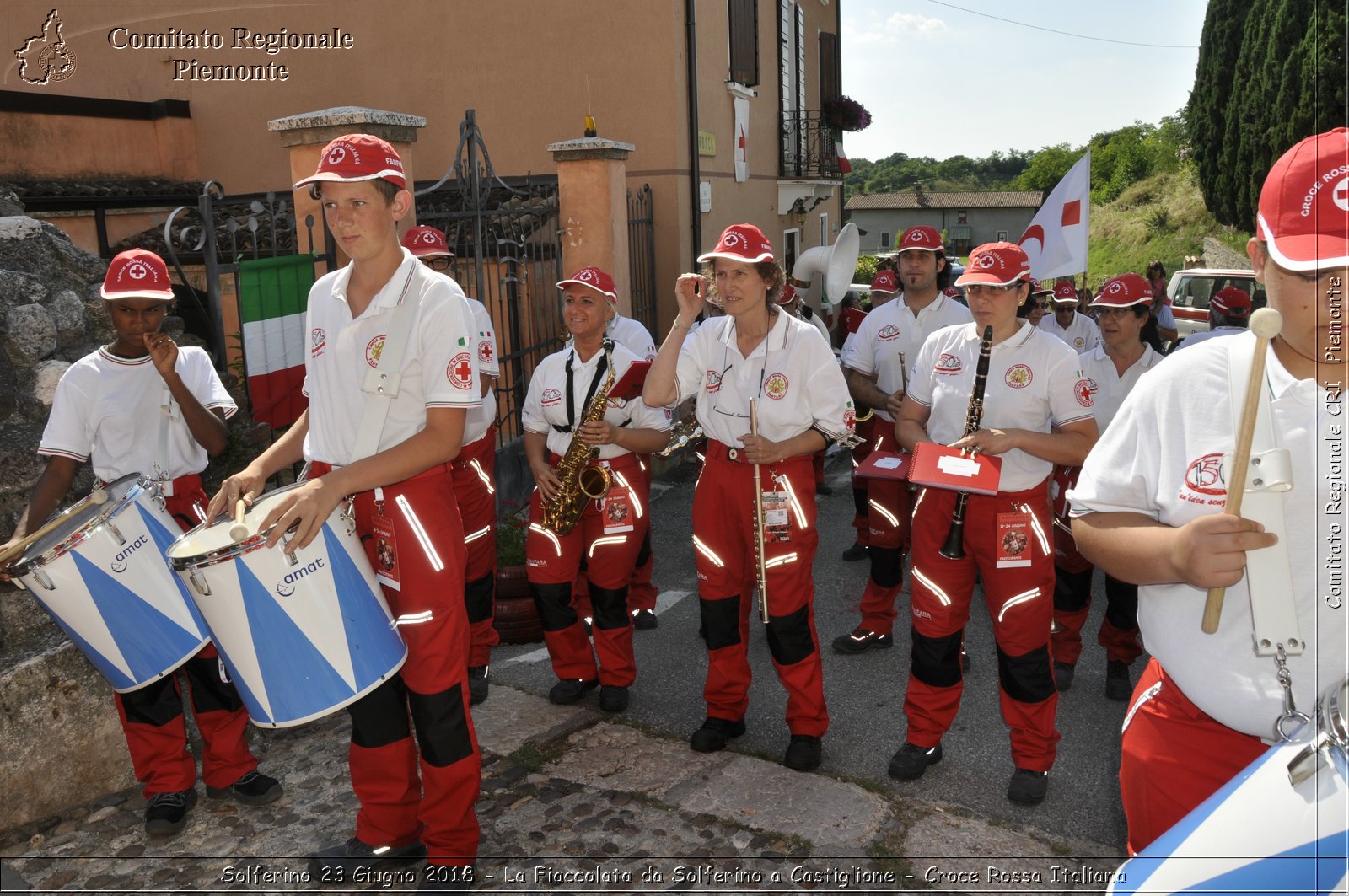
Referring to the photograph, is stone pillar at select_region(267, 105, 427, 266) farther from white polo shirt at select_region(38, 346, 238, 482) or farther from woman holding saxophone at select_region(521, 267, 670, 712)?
white polo shirt at select_region(38, 346, 238, 482)

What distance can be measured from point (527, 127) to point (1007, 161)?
427ft

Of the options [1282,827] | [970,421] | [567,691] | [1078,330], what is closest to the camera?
[1282,827]

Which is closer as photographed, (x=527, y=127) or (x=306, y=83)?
(x=527, y=127)

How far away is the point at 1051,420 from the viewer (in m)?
4.36

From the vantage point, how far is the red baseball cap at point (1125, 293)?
226 inches

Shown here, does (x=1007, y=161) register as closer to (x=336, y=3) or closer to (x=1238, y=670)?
(x=336, y=3)

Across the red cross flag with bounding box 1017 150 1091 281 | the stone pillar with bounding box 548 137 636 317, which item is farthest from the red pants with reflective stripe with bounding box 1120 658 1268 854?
the stone pillar with bounding box 548 137 636 317

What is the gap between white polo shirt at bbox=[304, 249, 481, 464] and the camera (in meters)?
3.27

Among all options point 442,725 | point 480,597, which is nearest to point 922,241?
point 480,597

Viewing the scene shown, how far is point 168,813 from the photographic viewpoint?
3.99m

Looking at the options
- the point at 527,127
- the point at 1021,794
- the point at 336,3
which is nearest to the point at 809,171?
the point at 527,127

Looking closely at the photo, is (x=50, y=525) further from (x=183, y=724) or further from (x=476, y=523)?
(x=476, y=523)

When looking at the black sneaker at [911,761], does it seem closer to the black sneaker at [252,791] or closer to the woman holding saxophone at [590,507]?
the woman holding saxophone at [590,507]

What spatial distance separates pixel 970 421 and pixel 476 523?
2.60 m
